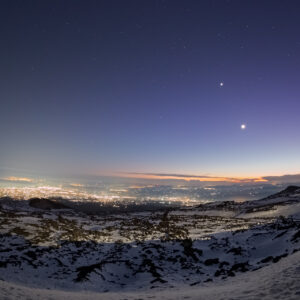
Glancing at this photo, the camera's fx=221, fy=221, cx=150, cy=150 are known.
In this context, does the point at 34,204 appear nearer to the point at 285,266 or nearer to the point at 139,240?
the point at 139,240

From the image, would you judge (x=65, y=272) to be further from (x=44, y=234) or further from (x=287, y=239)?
(x=287, y=239)

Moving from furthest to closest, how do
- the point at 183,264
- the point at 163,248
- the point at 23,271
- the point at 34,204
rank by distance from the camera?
the point at 34,204, the point at 163,248, the point at 183,264, the point at 23,271

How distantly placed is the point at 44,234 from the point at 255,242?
21848mm

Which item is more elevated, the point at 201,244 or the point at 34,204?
the point at 201,244

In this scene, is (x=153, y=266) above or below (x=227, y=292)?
below

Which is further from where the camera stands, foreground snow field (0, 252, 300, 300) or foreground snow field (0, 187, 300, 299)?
foreground snow field (0, 187, 300, 299)

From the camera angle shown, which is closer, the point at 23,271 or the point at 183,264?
the point at 23,271

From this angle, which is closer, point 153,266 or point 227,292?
point 227,292

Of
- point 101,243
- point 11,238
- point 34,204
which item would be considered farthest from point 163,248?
point 34,204

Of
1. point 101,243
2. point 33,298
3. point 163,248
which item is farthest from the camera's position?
point 101,243

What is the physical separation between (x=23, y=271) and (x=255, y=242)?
63.4 ft

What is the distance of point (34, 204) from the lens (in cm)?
8062

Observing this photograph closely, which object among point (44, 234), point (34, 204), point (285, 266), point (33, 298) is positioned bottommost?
point (34, 204)

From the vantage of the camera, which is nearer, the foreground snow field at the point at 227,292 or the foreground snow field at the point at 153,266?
the foreground snow field at the point at 227,292
